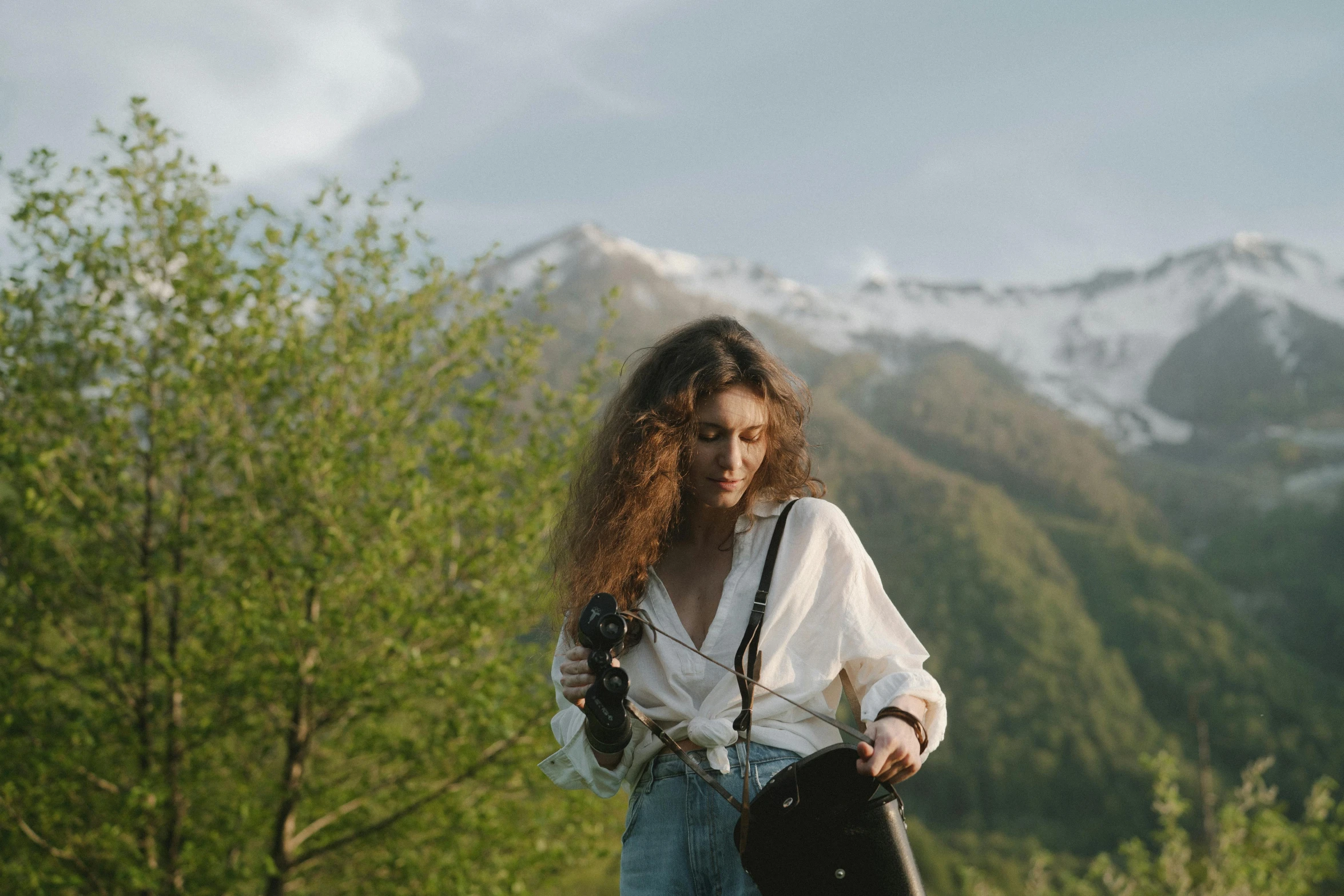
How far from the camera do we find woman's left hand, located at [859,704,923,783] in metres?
2.06

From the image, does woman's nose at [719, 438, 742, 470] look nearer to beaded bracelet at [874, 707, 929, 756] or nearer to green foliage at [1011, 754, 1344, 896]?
beaded bracelet at [874, 707, 929, 756]

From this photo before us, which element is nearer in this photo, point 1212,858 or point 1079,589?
point 1212,858

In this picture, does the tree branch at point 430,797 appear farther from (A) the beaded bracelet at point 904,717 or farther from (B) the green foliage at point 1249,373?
(B) the green foliage at point 1249,373

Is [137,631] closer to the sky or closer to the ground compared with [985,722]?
closer to the sky

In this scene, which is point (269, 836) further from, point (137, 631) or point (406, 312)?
point (406, 312)

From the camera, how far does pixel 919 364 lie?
560 ft

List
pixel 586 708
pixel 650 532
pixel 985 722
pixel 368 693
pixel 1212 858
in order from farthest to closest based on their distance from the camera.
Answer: pixel 985 722 < pixel 1212 858 < pixel 368 693 < pixel 650 532 < pixel 586 708

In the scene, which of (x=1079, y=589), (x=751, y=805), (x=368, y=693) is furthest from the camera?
(x=1079, y=589)

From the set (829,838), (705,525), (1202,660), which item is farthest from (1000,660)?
(829,838)

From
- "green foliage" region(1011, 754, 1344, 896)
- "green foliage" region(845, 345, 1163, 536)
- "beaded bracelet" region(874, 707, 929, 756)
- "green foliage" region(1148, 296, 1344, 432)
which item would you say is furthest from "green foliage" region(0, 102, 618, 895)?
"green foliage" region(1148, 296, 1344, 432)

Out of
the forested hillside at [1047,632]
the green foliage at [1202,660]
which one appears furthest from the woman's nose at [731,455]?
the green foliage at [1202,660]

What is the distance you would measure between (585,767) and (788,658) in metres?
0.53

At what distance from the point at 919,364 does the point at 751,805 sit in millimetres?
173546

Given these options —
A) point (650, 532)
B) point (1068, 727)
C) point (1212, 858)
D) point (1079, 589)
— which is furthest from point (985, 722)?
point (650, 532)
